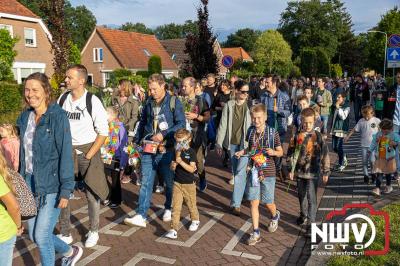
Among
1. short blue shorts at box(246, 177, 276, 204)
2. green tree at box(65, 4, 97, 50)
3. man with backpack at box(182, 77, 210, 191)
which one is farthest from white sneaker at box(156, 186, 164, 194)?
green tree at box(65, 4, 97, 50)

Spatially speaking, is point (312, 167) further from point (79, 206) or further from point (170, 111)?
point (79, 206)

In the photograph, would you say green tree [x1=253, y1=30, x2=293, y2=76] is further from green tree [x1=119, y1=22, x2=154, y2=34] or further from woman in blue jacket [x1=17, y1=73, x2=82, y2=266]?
woman in blue jacket [x1=17, y1=73, x2=82, y2=266]

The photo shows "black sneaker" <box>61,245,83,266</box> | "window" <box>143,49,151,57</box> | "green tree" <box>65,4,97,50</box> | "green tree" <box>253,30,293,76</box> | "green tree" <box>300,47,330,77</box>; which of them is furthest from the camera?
"green tree" <box>65,4,97,50</box>

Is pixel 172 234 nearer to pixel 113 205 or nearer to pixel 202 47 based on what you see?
pixel 113 205

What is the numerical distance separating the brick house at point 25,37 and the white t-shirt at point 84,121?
26.8m

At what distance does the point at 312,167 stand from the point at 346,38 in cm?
8165

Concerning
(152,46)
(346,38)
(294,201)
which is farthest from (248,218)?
(346,38)

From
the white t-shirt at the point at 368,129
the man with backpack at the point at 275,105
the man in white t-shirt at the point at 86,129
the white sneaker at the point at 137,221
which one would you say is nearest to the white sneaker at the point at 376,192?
the white t-shirt at the point at 368,129

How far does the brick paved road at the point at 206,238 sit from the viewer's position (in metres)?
4.64

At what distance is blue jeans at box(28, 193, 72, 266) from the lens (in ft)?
11.9

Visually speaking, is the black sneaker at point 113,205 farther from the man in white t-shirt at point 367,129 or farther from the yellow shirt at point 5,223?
the man in white t-shirt at point 367,129

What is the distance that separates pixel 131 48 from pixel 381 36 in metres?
31.5

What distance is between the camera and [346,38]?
261 feet

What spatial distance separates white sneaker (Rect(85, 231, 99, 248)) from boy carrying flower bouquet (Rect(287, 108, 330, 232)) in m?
2.65
